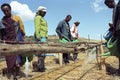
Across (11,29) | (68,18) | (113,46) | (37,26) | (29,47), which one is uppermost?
(68,18)

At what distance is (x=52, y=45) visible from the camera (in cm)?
689

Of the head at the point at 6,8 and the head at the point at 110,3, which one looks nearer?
the head at the point at 6,8

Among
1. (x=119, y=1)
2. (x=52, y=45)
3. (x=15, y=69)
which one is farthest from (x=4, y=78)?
(x=119, y=1)

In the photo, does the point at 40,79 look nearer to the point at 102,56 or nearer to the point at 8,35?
the point at 8,35

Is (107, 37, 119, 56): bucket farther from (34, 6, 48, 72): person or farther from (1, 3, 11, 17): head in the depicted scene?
→ (1, 3, 11, 17): head

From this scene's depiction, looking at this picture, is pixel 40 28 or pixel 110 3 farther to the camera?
pixel 40 28

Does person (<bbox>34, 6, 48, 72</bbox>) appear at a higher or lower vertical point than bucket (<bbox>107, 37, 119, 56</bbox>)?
higher

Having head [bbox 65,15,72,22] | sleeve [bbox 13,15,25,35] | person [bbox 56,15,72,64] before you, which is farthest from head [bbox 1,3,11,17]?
head [bbox 65,15,72,22]

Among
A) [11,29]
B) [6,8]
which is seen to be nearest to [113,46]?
[11,29]

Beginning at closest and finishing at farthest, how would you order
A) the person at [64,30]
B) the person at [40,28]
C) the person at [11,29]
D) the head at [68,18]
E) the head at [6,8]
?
the head at [6,8] → the person at [11,29] → the person at [40,28] → the person at [64,30] → the head at [68,18]

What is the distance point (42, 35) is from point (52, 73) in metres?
→ 1.23

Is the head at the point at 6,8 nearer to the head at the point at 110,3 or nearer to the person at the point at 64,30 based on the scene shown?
the head at the point at 110,3

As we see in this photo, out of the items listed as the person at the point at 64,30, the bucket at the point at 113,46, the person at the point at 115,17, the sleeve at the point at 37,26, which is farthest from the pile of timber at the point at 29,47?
the person at the point at 64,30

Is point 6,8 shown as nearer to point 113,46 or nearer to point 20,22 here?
point 20,22
